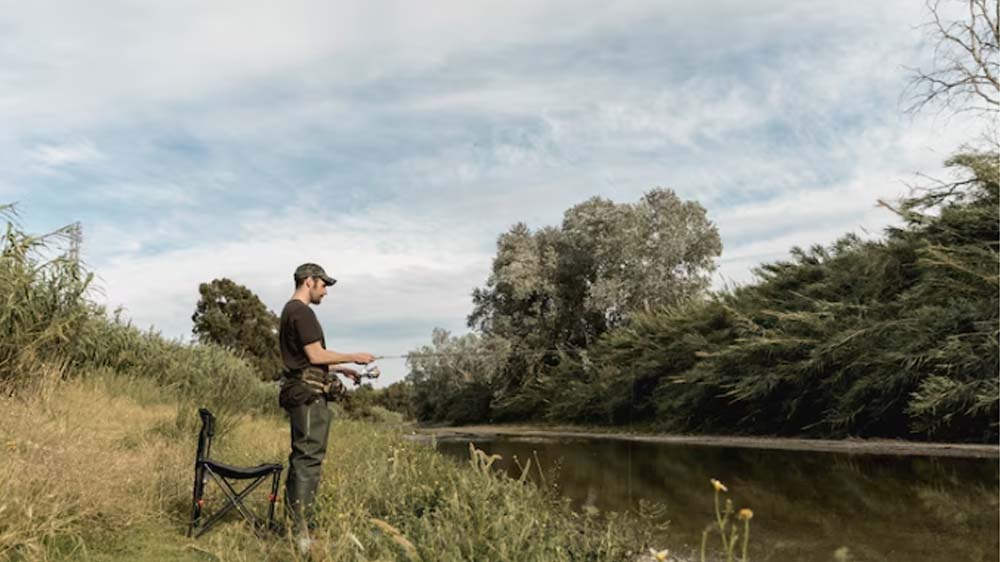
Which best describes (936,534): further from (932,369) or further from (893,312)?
(893,312)

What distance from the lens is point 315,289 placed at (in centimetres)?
623

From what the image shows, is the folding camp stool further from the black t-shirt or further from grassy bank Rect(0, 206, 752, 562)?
the black t-shirt

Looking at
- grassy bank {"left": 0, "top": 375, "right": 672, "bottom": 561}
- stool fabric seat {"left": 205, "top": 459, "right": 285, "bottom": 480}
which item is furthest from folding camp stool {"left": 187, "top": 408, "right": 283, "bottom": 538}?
grassy bank {"left": 0, "top": 375, "right": 672, "bottom": 561}

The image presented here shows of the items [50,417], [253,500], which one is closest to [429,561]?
[253,500]

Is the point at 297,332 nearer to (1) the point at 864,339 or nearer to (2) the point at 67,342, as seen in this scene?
(2) the point at 67,342

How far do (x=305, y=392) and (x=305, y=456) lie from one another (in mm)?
459

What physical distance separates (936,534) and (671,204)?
103ft

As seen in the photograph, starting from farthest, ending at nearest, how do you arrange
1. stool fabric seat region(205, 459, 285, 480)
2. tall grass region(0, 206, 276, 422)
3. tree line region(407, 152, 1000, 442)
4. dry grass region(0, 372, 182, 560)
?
tree line region(407, 152, 1000, 442)
tall grass region(0, 206, 276, 422)
stool fabric seat region(205, 459, 285, 480)
dry grass region(0, 372, 182, 560)

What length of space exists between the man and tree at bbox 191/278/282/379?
41.2 m

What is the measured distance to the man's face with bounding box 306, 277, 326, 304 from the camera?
6.22m

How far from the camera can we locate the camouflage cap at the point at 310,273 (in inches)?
245

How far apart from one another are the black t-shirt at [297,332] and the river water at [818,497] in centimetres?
228

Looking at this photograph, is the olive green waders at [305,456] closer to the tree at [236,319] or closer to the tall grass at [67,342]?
the tall grass at [67,342]

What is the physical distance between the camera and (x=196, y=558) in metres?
5.43
